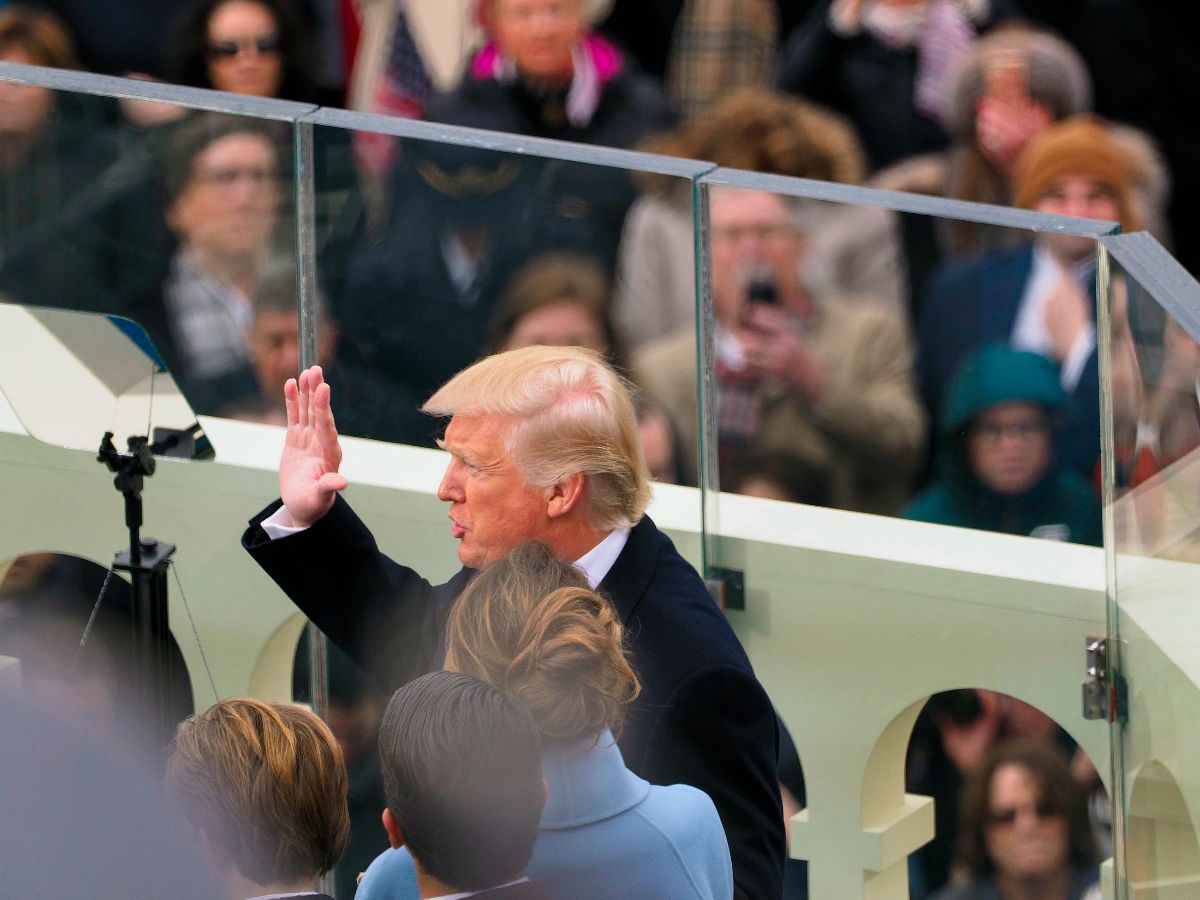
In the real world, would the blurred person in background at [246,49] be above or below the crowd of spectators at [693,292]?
above

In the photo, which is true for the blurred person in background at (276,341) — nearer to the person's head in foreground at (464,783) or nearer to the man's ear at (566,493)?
the man's ear at (566,493)

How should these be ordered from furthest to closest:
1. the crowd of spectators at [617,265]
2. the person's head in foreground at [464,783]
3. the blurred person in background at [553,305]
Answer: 1. the blurred person in background at [553,305]
2. the crowd of spectators at [617,265]
3. the person's head in foreground at [464,783]

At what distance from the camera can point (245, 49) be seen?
5.63m

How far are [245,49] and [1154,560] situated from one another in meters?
2.95

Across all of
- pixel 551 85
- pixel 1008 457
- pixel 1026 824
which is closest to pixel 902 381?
pixel 1008 457

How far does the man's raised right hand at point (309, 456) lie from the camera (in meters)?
3.43

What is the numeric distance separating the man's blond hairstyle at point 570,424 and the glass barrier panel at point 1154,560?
2.29 feet

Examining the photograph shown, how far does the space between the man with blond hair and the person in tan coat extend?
480mm

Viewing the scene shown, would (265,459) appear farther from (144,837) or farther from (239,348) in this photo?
(144,837)

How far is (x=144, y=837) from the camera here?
6.78 feet

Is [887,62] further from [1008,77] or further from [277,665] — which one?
[277,665]

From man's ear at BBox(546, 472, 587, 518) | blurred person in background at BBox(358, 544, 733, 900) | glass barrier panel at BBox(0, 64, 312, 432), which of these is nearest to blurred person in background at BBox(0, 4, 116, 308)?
glass barrier panel at BBox(0, 64, 312, 432)

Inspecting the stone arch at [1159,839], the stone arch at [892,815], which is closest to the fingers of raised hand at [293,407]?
the stone arch at [892,815]

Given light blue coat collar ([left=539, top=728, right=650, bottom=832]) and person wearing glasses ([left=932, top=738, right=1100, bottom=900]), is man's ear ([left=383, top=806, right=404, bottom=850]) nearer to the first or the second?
light blue coat collar ([left=539, top=728, right=650, bottom=832])
